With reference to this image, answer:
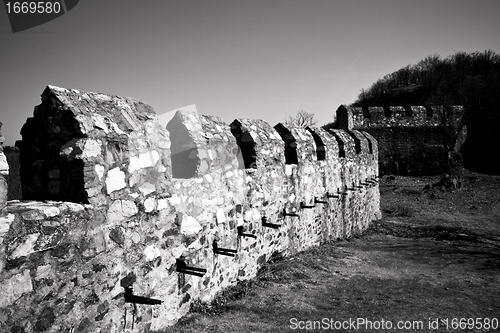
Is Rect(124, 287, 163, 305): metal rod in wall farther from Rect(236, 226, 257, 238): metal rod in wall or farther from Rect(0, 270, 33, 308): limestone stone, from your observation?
Rect(236, 226, 257, 238): metal rod in wall

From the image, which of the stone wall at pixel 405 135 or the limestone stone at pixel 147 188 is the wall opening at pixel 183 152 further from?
the stone wall at pixel 405 135

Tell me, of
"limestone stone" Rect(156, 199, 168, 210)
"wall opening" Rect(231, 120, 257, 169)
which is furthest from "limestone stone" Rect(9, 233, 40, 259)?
"wall opening" Rect(231, 120, 257, 169)

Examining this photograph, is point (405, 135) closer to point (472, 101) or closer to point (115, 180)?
point (472, 101)

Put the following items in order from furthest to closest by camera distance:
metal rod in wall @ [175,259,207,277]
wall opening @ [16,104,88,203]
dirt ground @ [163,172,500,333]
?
dirt ground @ [163,172,500,333]
metal rod in wall @ [175,259,207,277]
wall opening @ [16,104,88,203]

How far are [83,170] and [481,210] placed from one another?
1464 cm

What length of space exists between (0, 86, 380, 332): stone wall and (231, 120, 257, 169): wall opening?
0.05ft

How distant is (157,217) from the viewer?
333 centimetres

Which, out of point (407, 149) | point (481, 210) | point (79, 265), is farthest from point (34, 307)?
point (407, 149)

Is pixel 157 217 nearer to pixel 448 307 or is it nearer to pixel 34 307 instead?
pixel 34 307

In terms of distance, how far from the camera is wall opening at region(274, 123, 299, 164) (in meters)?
6.37

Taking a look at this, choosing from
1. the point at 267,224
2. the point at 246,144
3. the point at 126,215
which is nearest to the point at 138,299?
the point at 126,215

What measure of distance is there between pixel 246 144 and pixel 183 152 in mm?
1236

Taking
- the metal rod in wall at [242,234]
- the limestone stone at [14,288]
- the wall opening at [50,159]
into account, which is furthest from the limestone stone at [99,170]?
the metal rod in wall at [242,234]

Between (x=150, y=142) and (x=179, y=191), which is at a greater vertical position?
(x=150, y=142)
